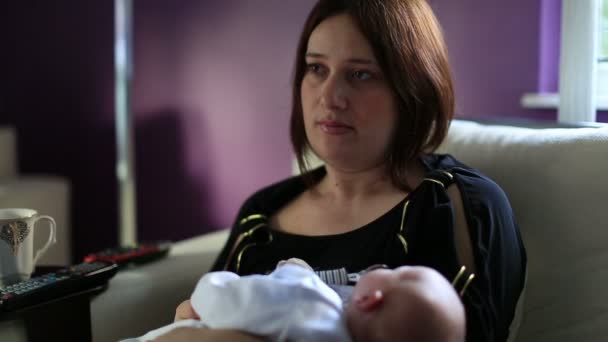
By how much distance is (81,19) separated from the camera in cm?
285

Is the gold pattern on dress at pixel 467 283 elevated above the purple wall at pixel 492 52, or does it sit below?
below

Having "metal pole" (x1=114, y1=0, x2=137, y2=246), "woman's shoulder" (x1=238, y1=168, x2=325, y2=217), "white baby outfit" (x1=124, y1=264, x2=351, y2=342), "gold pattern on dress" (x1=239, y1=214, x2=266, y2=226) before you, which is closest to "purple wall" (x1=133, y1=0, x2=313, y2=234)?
"metal pole" (x1=114, y1=0, x2=137, y2=246)

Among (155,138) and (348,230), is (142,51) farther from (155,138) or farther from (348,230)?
(348,230)

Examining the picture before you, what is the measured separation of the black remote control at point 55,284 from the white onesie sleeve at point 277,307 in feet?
1.14

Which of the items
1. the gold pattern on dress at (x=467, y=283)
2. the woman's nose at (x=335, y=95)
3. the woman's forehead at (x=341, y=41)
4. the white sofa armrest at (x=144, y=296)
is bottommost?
the white sofa armrest at (x=144, y=296)

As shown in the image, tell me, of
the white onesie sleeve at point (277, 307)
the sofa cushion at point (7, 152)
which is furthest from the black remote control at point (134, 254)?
the sofa cushion at point (7, 152)

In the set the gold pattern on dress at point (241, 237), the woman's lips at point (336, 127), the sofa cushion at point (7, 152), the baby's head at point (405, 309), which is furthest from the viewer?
the sofa cushion at point (7, 152)

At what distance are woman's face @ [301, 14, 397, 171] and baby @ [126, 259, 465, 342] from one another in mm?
375

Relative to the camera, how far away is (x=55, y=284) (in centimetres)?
124

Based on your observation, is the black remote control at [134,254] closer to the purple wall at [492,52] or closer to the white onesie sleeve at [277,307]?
the white onesie sleeve at [277,307]

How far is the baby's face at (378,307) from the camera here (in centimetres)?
92

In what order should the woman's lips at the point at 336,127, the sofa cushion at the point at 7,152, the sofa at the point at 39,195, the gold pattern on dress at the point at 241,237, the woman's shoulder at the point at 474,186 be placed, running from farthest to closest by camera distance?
the sofa cushion at the point at 7,152 → the sofa at the point at 39,195 → the gold pattern on dress at the point at 241,237 → the woman's lips at the point at 336,127 → the woman's shoulder at the point at 474,186

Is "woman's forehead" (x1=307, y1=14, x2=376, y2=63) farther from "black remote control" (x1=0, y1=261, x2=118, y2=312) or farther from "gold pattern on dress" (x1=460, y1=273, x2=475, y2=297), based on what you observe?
"black remote control" (x1=0, y1=261, x2=118, y2=312)

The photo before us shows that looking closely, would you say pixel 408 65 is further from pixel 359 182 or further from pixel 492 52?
pixel 492 52
